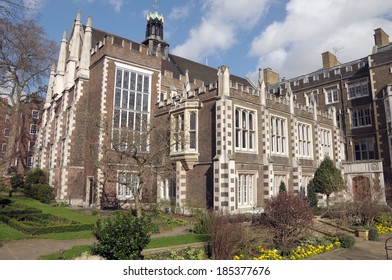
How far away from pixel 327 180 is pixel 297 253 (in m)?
12.9

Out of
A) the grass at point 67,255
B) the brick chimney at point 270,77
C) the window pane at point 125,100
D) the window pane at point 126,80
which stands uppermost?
the brick chimney at point 270,77

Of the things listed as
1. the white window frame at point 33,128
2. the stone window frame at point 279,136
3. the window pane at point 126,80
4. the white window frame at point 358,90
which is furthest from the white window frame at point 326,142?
the white window frame at point 33,128

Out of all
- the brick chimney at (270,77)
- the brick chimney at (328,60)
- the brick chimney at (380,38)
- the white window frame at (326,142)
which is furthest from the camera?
the brick chimney at (270,77)

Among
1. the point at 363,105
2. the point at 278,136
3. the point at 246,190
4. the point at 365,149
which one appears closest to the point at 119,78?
the point at 246,190

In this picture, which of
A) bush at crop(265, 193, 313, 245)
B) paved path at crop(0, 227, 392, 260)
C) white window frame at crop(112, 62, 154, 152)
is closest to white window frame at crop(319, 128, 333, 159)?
paved path at crop(0, 227, 392, 260)

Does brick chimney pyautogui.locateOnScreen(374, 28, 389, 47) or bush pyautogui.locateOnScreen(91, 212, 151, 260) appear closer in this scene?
bush pyautogui.locateOnScreen(91, 212, 151, 260)

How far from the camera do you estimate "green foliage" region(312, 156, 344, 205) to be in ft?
70.6

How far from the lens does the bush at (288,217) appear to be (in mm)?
11117

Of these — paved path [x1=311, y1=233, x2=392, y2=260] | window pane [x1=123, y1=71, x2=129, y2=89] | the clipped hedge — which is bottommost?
paved path [x1=311, y1=233, x2=392, y2=260]

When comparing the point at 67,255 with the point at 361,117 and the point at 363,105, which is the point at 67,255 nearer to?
the point at 361,117

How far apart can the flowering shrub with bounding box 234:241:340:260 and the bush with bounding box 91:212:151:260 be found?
3308 mm

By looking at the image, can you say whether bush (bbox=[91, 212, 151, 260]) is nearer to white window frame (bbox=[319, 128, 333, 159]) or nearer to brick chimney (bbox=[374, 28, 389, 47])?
white window frame (bbox=[319, 128, 333, 159])

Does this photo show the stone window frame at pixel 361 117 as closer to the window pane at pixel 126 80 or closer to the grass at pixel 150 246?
the window pane at pixel 126 80

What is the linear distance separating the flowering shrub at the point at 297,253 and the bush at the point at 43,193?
20.7m
